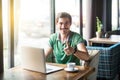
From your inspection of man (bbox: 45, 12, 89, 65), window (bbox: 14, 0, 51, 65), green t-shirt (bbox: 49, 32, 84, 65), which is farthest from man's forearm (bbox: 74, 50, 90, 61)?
window (bbox: 14, 0, 51, 65)

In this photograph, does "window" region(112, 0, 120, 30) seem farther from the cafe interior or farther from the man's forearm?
the man's forearm

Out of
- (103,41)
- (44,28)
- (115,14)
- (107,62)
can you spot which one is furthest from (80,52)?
(115,14)

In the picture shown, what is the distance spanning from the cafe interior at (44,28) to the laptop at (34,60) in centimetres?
23

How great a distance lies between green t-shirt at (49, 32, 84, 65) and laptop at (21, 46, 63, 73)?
0.39 m

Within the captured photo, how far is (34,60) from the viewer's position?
2148 millimetres

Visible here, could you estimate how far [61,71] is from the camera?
7.32ft

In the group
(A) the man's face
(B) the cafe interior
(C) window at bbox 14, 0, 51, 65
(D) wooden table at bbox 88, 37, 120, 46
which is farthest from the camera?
(D) wooden table at bbox 88, 37, 120, 46

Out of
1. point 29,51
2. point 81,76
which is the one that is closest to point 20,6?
point 29,51

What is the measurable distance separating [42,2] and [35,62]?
1790 millimetres

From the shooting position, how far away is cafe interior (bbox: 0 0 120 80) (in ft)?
9.29

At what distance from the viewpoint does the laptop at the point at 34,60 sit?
6.84ft

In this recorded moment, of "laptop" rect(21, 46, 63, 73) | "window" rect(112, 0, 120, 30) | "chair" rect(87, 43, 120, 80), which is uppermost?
"window" rect(112, 0, 120, 30)

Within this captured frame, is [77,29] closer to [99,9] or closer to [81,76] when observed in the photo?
[99,9]

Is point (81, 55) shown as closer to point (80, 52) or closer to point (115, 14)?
point (80, 52)
